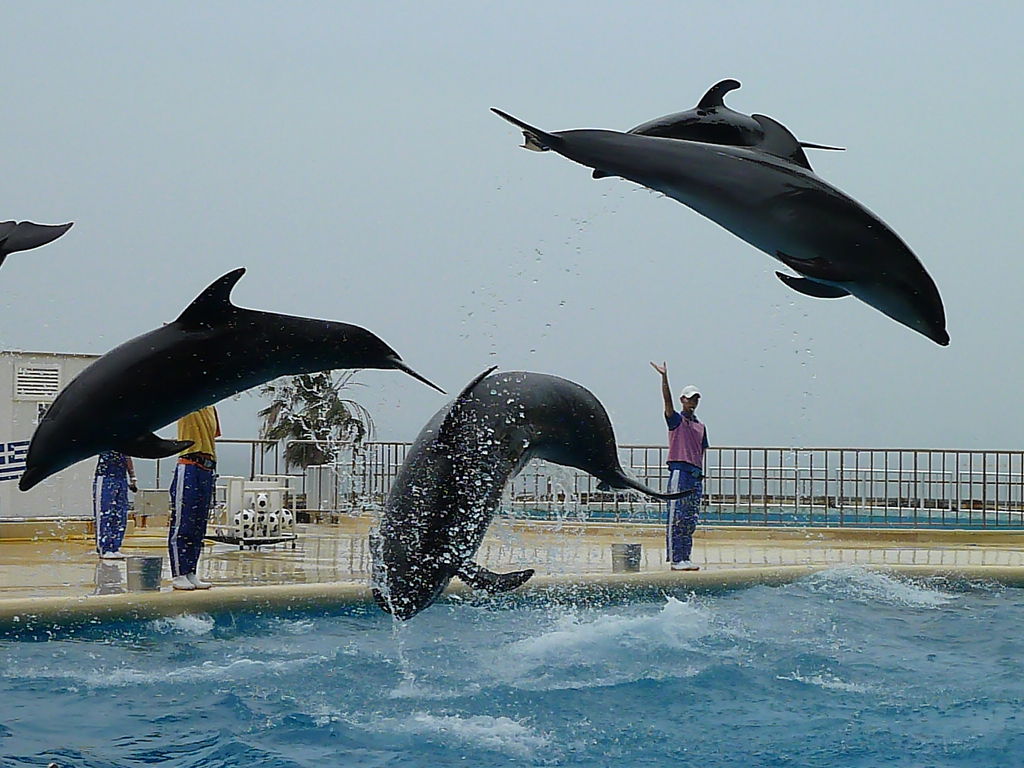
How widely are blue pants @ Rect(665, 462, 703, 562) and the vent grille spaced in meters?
6.49

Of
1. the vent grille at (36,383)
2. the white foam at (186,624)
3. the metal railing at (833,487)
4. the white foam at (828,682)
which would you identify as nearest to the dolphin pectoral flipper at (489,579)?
the white foam at (828,682)

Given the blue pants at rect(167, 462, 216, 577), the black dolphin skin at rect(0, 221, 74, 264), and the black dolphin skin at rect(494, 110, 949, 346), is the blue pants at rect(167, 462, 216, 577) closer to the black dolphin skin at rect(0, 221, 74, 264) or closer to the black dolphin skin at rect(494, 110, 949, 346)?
the black dolphin skin at rect(0, 221, 74, 264)

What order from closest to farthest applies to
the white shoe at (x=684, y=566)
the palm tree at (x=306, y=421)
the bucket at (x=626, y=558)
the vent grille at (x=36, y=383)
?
the bucket at (x=626, y=558)
the white shoe at (x=684, y=566)
the vent grille at (x=36, y=383)
the palm tree at (x=306, y=421)

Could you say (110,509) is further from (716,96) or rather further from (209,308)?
(716,96)

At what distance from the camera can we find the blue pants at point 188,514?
9.16m

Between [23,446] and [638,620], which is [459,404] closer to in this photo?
[638,620]

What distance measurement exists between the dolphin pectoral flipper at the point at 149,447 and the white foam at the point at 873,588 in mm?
6747

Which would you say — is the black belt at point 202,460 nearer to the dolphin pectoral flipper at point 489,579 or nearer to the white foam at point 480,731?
the white foam at point 480,731

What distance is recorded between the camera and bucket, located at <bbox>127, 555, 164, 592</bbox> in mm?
8719

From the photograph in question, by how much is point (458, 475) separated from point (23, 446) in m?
8.41

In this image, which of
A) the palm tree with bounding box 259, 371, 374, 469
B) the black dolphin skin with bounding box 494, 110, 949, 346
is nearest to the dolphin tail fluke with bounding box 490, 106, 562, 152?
the black dolphin skin with bounding box 494, 110, 949, 346

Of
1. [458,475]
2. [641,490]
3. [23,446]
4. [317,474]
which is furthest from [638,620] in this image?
[317,474]

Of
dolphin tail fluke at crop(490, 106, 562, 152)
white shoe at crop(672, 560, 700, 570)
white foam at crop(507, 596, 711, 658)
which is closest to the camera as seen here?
dolphin tail fluke at crop(490, 106, 562, 152)

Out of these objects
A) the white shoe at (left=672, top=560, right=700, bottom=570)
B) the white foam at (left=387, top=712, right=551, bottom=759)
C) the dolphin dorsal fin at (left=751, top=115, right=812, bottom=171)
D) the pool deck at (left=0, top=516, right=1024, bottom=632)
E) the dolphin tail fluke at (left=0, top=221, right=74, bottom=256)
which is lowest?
the white foam at (left=387, top=712, right=551, bottom=759)
